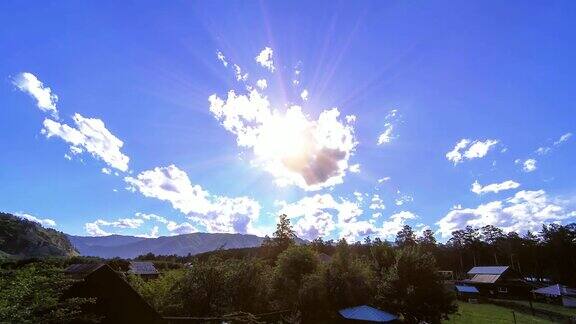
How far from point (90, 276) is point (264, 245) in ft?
304

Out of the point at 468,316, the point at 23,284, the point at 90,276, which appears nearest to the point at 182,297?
the point at 90,276

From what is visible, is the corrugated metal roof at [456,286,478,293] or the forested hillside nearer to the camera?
the corrugated metal roof at [456,286,478,293]

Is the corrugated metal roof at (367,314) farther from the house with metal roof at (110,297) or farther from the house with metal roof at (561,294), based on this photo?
the house with metal roof at (561,294)

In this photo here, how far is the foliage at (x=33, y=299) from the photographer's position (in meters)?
9.72

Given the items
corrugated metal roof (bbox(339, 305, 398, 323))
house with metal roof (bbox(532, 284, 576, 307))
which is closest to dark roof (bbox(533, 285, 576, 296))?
house with metal roof (bbox(532, 284, 576, 307))

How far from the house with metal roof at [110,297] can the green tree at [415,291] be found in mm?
27938

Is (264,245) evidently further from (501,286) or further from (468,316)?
(468,316)

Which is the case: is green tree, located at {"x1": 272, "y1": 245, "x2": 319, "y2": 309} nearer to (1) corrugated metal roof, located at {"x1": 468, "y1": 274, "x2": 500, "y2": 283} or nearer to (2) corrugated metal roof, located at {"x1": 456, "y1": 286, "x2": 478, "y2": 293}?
(2) corrugated metal roof, located at {"x1": 456, "y1": 286, "x2": 478, "y2": 293}

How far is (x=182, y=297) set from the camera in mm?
24406

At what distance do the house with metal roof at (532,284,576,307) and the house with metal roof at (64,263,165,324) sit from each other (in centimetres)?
7578

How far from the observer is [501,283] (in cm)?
8044

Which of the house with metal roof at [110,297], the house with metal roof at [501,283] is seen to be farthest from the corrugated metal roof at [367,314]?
the house with metal roof at [501,283]

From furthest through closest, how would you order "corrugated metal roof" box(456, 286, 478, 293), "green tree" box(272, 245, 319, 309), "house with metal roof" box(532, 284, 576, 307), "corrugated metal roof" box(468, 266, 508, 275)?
"corrugated metal roof" box(468, 266, 508, 275)
"corrugated metal roof" box(456, 286, 478, 293)
"house with metal roof" box(532, 284, 576, 307)
"green tree" box(272, 245, 319, 309)

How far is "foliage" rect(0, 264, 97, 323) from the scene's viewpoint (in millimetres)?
9719
